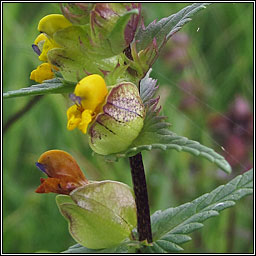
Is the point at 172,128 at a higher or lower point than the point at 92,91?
higher

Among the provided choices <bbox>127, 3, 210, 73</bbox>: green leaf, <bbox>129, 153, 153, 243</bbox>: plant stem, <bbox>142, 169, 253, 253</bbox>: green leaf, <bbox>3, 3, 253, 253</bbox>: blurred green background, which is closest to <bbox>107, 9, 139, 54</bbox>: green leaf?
<bbox>127, 3, 210, 73</bbox>: green leaf

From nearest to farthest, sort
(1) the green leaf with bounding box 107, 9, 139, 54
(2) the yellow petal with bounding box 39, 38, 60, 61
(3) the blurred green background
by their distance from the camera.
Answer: (1) the green leaf with bounding box 107, 9, 139, 54, (2) the yellow petal with bounding box 39, 38, 60, 61, (3) the blurred green background

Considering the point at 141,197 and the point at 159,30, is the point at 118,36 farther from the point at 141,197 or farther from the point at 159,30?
the point at 141,197

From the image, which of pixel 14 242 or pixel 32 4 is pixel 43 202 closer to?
pixel 14 242

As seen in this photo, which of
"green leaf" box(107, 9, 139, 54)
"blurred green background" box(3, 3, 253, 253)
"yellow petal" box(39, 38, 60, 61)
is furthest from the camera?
"blurred green background" box(3, 3, 253, 253)

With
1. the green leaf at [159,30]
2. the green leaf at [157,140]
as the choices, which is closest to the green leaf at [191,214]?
the green leaf at [157,140]

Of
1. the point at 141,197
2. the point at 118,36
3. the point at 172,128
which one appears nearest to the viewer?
the point at 118,36

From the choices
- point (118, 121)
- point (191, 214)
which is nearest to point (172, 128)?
point (191, 214)

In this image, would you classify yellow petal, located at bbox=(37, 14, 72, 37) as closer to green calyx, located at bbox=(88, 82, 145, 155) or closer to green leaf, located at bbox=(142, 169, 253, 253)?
green calyx, located at bbox=(88, 82, 145, 155)
